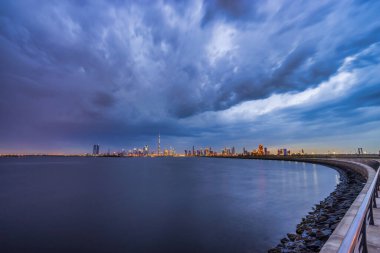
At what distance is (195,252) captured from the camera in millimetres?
11977

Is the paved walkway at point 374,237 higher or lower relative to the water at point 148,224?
higher

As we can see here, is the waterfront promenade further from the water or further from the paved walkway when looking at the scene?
the water

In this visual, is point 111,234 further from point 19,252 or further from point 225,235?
point 225,235

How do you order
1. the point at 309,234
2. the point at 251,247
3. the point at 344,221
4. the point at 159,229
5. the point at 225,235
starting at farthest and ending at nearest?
the point at 159,229 < the point at 225,235 < the point at 251,247 < the point at 309,234 < the point at 344,221

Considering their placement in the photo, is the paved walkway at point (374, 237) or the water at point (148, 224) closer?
the paved walkway at point (374, 237)

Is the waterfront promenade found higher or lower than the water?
higher

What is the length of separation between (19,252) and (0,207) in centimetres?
1531

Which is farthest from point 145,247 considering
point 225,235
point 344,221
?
point 344,221

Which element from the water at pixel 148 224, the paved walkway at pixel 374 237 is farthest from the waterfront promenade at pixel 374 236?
the water at pixel 148 224

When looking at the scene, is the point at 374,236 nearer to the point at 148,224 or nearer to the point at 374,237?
the point at 374,237

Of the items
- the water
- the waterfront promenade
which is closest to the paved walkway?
the waterfront promenade

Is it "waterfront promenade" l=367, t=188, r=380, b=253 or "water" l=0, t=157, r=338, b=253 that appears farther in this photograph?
"water" l=0, t=157, r=338, b=253

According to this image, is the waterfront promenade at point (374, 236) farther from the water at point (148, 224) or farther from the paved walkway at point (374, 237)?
Answer: the water at point (148, 224)

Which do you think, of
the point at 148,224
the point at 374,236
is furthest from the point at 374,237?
the point at 148,224
